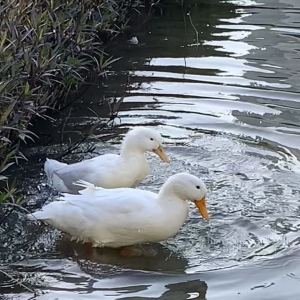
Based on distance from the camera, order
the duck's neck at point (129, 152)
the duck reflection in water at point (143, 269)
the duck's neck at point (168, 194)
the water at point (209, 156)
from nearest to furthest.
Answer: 1. the duck reflection in water at point (143, 269)
2. the water at point (209, 156)
3. the duck's neck at point (168, 194)
4. the duck's neck at point (129, 152)

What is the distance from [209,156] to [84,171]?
1324 millimetres

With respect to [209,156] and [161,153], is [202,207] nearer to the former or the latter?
[161,153]

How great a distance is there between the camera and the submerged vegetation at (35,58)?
6262 mm

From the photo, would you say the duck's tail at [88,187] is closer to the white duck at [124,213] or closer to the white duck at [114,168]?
the white duck at [124,213]

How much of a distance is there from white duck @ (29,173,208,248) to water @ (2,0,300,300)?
5.2 inches

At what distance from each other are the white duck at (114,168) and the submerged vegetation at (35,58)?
0.37m

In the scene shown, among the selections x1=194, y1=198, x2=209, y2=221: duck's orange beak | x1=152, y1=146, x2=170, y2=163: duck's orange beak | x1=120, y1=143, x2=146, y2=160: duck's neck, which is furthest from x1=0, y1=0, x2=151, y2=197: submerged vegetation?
x1=194, y1=198, x2=209, y2=221: duck's orange beak

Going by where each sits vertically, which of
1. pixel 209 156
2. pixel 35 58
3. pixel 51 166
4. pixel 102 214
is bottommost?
pixel 209 156

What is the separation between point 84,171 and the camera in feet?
22.2

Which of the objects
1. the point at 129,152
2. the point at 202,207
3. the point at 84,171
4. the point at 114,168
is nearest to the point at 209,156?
the point at 129,152

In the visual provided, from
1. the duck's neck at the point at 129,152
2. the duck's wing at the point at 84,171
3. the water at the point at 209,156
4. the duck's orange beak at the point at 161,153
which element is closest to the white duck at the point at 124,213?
the water at the point at 209,156

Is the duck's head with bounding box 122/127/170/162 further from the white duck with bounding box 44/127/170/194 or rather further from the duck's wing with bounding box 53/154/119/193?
the duck's wing with bounding box 53/154/119/193

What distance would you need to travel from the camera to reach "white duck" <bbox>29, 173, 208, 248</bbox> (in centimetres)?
597

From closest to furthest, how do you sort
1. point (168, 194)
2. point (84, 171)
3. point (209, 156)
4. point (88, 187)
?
point (168, 194)
point (88, 187)
point (84, 171)
point (209, 156)
